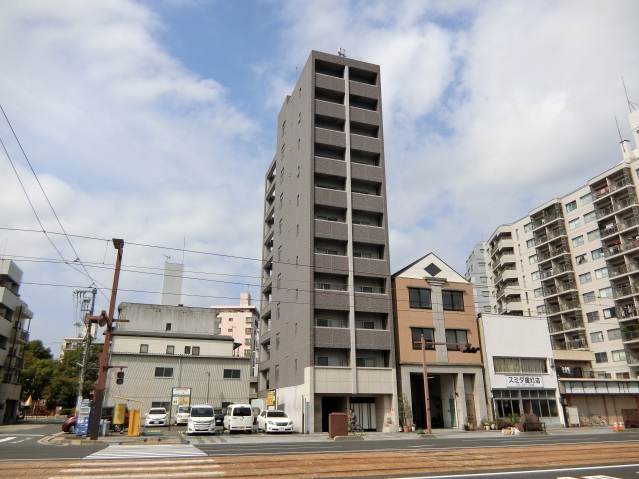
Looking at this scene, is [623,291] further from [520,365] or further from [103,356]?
[103,356]

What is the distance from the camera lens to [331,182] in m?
48.5

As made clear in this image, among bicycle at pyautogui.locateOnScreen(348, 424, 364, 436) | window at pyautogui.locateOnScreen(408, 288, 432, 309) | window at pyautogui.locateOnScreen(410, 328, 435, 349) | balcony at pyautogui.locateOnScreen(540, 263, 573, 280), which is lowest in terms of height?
bicycle at pyautogui.locateOnScreen(348, 424, 364, 436)

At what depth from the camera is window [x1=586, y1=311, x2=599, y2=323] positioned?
65.9m

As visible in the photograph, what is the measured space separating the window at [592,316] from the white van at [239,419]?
52388 millimetres

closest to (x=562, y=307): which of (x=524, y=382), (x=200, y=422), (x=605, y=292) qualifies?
(x=605, y=292)

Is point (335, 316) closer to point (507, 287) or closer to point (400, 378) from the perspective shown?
point (400, 378)

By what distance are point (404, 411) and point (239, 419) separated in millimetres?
13816

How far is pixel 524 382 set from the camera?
4431 centimetres

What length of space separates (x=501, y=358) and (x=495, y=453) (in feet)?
94.5

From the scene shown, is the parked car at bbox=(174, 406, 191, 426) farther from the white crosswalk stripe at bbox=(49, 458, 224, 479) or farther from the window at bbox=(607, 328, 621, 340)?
the window at bbox=(607, 328, 621, 340)

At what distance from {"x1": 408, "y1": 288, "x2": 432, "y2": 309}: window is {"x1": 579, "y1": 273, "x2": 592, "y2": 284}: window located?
35.6 meters

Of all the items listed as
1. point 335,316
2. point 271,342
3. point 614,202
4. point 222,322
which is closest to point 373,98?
point 335,316

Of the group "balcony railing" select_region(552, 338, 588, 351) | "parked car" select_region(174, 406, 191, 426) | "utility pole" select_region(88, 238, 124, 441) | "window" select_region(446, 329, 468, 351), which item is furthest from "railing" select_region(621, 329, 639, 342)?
"utility pole" select_region(88, 238, 124, 441)

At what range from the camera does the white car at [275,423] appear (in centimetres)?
3594
